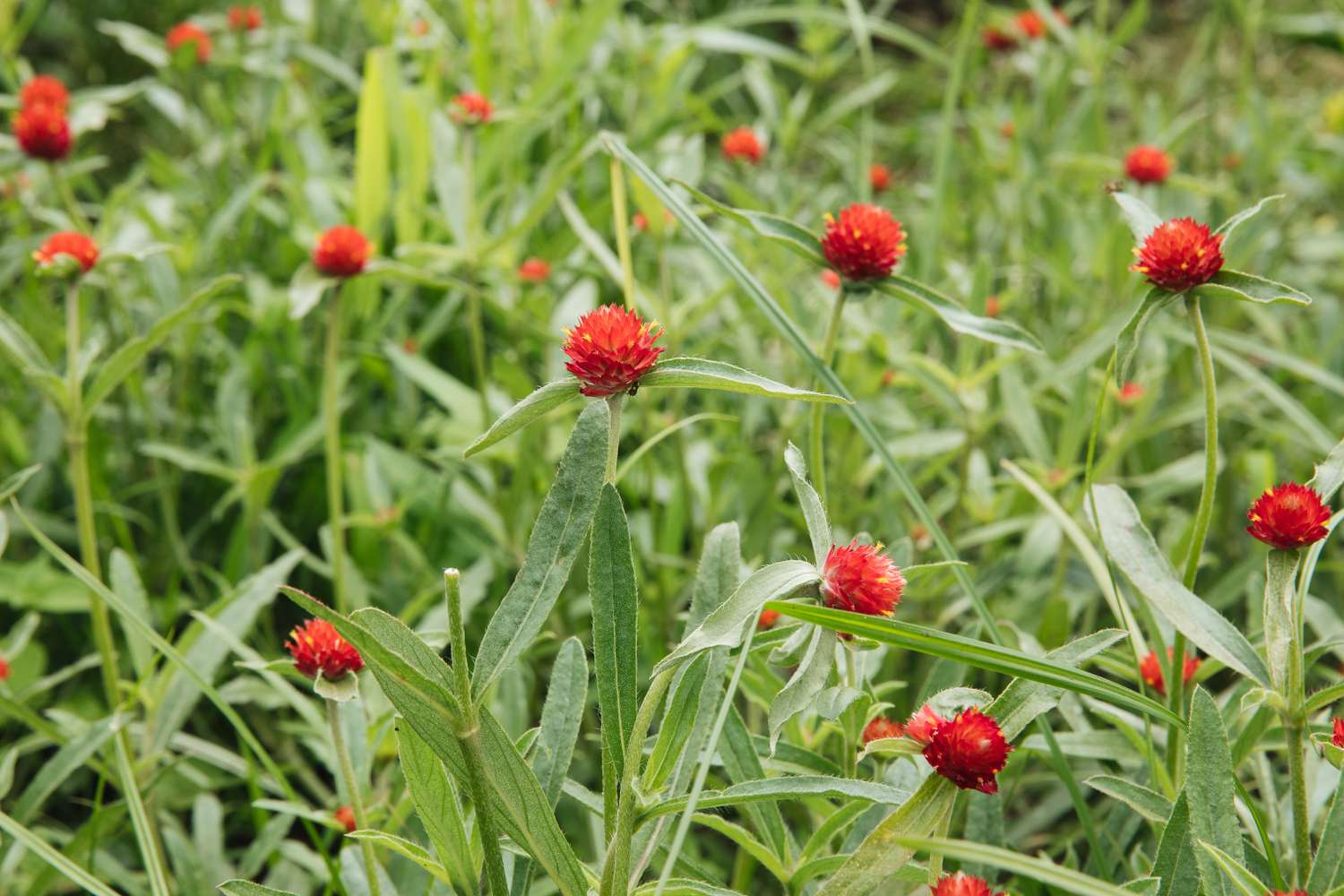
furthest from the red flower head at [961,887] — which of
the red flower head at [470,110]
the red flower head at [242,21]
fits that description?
the red flower head at [242,21]

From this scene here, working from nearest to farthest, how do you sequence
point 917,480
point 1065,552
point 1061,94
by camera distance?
point 1065,552
point 917,480
point 1061,94

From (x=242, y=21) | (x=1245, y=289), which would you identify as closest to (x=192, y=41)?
(x=242, y=21)

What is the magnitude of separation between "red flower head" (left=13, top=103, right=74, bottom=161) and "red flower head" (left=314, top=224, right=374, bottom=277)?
39 cm

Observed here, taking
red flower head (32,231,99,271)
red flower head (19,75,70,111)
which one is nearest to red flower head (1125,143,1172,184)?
red flower head (32,231,99,271)

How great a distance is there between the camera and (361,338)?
5.40ft

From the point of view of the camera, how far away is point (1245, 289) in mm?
746

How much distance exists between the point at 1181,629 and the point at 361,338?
3.93ft

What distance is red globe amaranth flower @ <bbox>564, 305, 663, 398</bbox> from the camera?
0.63 meters

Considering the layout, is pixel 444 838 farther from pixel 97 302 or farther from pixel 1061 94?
pixel 1061 94

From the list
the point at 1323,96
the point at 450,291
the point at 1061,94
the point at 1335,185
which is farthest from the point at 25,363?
the point at 1323,96

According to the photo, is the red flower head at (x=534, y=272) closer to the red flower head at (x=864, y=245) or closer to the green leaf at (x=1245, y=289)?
the red flower head at (x=864, y=245)

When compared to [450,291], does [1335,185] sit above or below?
above

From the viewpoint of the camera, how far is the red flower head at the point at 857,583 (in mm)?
598

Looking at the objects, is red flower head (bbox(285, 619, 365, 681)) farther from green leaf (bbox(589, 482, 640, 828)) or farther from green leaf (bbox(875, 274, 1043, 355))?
green leaf (bbox(875, 274, 1043, 355))
